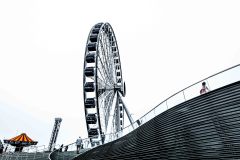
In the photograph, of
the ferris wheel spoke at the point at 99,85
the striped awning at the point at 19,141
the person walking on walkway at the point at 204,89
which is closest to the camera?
the person walking on walkway at the point at 204,89

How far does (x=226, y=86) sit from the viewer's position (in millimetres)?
7492

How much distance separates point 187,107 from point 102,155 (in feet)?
22.8

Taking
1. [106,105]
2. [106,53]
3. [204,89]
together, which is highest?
[106,53]

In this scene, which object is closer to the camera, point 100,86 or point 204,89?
point 204,89

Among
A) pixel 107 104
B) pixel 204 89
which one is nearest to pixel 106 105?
pixel 107 104

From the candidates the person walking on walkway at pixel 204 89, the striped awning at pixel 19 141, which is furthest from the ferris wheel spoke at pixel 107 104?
the striped awning at pixel 19 141

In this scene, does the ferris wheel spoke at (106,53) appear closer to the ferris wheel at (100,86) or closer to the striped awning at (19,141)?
the ferris wheel at (100,86)

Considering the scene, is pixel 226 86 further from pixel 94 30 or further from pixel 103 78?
pixel 94 30

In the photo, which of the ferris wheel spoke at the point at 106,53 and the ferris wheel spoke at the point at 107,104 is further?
the ferris wheel spoke at the point at 106,53

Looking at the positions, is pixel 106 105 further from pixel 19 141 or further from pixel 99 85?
pixel 19 141

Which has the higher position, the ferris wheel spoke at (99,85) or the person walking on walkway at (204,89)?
the ferris wheel spoke at (99,85)

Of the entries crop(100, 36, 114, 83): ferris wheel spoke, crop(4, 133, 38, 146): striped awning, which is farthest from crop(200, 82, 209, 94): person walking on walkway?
crop(4, 133, 38, 146): striped awning

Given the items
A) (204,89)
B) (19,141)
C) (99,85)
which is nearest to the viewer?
(204,89)

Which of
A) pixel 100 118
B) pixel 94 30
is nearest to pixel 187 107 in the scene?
pixel 100 118
